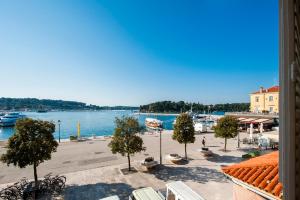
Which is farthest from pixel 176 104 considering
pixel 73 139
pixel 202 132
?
pixel 73 139

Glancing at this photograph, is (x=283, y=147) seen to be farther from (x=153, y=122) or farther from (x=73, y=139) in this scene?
(x=153, y=122)

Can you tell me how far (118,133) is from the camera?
669 inches

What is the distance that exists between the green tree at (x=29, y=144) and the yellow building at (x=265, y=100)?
49.9 metres

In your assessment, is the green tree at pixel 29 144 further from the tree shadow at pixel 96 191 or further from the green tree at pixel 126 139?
the green tree at pixel 126 139

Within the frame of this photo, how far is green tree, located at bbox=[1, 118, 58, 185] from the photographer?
1208cm

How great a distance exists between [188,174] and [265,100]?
44416mm

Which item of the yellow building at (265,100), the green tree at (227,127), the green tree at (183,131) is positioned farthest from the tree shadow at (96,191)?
the yellow building at (265,100)

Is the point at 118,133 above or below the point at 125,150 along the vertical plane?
above

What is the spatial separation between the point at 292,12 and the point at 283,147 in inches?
37.0

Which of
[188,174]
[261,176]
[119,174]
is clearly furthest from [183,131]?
[261,176]

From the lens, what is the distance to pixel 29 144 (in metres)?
12.2

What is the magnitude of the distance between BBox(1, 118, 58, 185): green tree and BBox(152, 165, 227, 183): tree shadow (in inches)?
334

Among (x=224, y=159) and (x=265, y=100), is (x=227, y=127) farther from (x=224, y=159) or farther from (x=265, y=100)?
(x=265, y=100)

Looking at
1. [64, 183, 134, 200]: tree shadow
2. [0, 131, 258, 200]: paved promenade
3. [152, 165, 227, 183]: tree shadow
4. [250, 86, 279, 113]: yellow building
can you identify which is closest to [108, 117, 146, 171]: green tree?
[0, 131, 258, 200]: paved promenade
